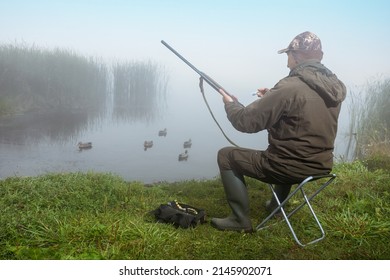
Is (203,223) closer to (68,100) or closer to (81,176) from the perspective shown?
(81,176)

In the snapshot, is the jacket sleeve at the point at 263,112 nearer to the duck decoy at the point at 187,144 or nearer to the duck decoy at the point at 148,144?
the duck decoy at the point at 187,144

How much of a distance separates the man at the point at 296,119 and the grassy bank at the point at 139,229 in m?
0.62

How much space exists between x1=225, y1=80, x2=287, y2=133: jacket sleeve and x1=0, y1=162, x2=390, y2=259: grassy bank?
1.03 meters

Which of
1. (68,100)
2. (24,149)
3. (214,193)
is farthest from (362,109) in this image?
(24,149)

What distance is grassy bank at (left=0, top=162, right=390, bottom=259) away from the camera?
8.75ft

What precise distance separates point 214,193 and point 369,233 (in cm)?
216

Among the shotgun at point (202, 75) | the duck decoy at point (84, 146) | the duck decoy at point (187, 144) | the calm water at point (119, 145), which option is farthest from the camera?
the duck decoy at point (84, 146)

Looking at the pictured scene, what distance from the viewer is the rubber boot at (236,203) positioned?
10.0 ft

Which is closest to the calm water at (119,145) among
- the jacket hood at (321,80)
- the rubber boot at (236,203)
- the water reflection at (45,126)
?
the water reflection at (45,126)

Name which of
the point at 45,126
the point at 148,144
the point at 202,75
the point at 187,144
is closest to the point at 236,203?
the point at 202,75

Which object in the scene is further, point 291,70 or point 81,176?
point 81,176

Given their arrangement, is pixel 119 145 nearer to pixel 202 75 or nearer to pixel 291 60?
pixel 202 75

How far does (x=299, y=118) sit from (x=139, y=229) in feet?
5.21
